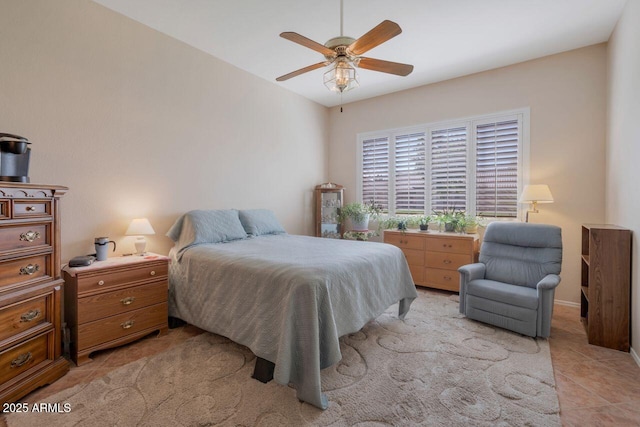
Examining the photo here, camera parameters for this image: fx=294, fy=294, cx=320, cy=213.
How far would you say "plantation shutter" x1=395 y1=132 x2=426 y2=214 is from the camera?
477 centimetres

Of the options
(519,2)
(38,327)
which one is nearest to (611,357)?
(519,2)

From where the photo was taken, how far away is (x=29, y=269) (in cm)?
195

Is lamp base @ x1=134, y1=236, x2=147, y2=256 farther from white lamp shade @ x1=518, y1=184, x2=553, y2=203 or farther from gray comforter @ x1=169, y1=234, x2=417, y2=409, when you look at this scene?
white lamp shade @ x1=518, y1=184, x2=553, y2=203

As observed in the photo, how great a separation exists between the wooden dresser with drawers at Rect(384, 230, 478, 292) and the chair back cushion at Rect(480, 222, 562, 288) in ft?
1.56

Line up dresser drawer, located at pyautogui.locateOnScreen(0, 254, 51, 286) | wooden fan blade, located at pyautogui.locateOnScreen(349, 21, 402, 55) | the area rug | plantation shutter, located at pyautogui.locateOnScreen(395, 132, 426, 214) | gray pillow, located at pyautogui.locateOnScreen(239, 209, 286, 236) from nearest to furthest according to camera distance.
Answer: the area rug → dresser drawer, located at pyautogui.locateOnScreen(0, 254, 51, 286) → wooden fan blade, located at pyautogui.locateOnScreen(349, 21, 402, 55) → gray pillow, located at pyautogui.locateOnScreen(239, 209, 286, 236) → plantation shutter, located at pyautogui.locateOnScreen(395, 132, 426, 214)

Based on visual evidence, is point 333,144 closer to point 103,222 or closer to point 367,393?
point 103,222

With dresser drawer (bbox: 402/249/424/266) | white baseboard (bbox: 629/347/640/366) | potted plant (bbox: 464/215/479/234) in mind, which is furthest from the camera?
dresser drawer (bbox: 402/249/424/266)

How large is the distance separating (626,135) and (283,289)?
10.9ft

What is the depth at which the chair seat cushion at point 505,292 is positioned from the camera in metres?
2.69

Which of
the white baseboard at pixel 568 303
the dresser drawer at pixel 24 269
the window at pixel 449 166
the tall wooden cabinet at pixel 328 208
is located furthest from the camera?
the tall wooden cabinet at pixel 328 208

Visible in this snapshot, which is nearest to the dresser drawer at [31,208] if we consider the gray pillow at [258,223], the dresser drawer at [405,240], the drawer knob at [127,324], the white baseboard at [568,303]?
the drawer knob at [127,324]

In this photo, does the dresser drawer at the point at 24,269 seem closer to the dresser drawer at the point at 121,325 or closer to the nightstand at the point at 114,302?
the nightstand at the point at 114,302

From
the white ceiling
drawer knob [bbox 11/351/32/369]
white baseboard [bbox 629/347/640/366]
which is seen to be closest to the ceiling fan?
the white ceiling

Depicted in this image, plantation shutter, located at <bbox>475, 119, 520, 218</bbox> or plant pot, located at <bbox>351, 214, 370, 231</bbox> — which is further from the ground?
plantation shutter, located at <bbox>475, 119, 520, 218</bbox>
